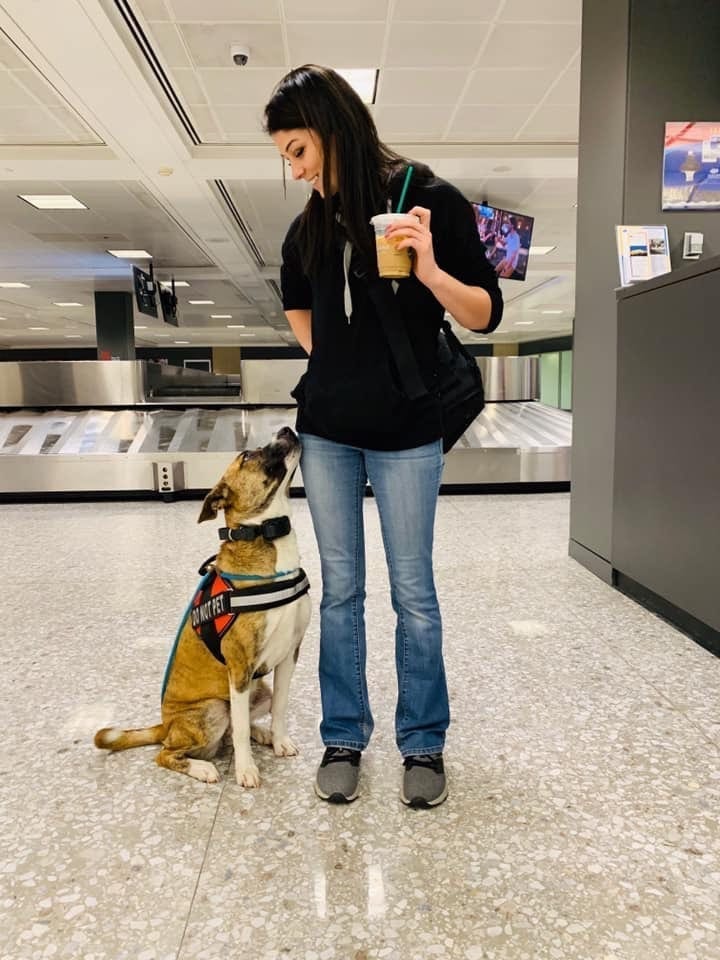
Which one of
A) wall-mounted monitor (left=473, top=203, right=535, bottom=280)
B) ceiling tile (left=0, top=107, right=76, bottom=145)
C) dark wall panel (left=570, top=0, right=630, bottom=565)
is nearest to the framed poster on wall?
dark wall panel (left=570, top=0, right=630, bottom=565)

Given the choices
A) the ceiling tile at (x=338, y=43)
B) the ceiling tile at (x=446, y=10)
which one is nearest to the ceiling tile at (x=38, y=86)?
the ceiling tile at (x=338, y=43)

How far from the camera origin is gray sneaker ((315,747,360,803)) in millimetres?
1729

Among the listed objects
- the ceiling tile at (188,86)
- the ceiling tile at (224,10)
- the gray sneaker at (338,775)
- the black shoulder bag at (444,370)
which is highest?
the ceiling tile at (224,10)

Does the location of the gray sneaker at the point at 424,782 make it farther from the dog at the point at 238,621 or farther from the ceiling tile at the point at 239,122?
the ceiling tile at the point at 239,122

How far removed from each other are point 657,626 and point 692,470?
713mm

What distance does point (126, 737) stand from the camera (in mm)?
1958

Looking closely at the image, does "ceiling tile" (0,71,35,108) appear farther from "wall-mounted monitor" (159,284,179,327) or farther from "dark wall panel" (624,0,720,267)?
"wall-mounted monitor" (159,284,179,327)

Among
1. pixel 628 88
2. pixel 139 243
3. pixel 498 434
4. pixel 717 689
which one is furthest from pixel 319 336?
pixel 139 243

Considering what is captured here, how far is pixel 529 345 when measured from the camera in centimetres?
3216

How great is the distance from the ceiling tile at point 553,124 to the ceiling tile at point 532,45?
2.84 ft

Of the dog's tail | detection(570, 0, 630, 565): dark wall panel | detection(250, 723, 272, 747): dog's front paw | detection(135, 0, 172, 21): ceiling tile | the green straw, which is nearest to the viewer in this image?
the green straw

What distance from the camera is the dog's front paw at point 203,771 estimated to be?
1837 mm

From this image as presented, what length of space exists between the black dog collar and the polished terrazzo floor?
66cm

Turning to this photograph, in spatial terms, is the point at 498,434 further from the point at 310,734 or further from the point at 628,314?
the point at 310,734
